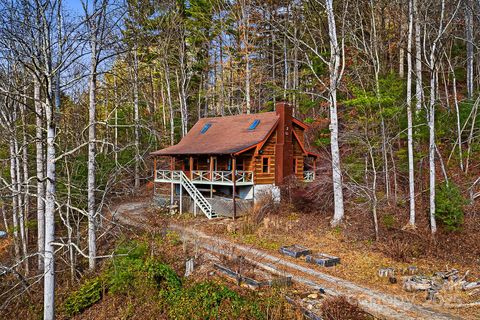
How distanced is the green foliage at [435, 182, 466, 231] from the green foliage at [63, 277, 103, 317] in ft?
41.7

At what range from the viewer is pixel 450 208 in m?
12.8

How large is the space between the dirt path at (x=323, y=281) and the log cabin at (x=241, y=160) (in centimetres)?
411

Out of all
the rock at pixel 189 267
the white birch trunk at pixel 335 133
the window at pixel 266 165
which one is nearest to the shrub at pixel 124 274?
the rock at pixel 189 267

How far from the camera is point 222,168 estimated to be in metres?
22.9

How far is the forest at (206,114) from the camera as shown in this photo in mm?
Answer: 7414

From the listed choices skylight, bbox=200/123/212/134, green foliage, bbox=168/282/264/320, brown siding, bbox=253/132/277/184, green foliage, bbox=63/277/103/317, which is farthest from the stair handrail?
green foliage, bbox=168/282/264/320

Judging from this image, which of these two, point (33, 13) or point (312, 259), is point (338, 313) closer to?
point (312, 259)

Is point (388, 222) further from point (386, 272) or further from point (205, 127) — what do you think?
point (205, 127)

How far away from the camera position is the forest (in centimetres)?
741

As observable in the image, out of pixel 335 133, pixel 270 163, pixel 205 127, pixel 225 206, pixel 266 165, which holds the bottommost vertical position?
pixel 225 206

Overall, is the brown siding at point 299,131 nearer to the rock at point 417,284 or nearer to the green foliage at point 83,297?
the rock at point 417,284

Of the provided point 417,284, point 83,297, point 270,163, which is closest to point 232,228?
point 270,163

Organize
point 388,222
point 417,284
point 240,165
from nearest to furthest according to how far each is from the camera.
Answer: point 417,284 → point 388,222 → point 240,165

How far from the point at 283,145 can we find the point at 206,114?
49.8 ft
